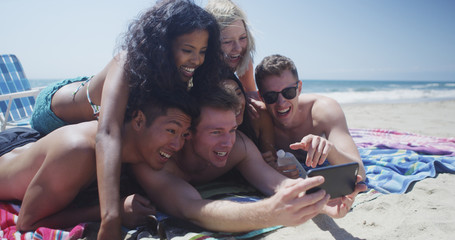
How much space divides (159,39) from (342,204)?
6.80 ft

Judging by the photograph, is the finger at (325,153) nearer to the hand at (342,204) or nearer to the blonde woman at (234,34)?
the hand at (342,204)

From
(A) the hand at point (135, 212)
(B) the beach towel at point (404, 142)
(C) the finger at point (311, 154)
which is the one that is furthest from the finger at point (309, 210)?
(B) the beach towel at point (404, 142)

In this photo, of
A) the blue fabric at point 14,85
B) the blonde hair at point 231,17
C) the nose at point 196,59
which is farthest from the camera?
the blue fabric at point 14,85

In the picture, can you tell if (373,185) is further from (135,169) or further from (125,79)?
(125,79)

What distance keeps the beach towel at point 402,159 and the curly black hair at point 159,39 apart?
225cm

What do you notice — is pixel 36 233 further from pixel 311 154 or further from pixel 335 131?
pixel 335 131

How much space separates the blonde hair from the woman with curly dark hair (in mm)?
951

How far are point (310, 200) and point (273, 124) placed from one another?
2535 millimetres

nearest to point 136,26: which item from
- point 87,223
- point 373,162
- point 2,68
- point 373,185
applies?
point 87,223

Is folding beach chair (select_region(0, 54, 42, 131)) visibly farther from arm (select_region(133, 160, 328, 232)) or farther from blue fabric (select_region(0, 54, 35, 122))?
arm (select_region(133, 160, 328, 232))

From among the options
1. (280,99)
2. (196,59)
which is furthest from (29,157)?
(280,99)

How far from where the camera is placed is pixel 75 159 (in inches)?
95.0

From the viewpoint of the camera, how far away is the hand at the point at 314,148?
7.95 feet

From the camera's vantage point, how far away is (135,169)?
2.86 m
